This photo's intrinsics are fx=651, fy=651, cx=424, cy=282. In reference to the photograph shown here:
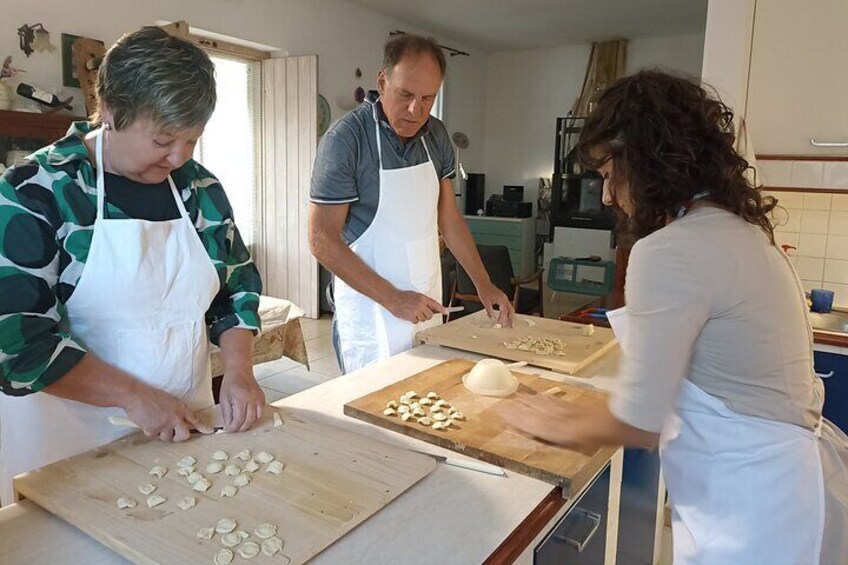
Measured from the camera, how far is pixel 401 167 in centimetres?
183

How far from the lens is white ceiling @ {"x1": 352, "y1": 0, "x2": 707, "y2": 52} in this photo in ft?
18.2

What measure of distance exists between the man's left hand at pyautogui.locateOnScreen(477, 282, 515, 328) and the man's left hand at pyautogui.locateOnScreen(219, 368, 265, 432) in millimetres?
880

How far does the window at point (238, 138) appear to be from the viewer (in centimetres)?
487

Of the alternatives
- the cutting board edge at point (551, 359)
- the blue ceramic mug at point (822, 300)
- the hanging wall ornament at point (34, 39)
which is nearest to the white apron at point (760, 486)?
the cutting board edge at point (551, 359)

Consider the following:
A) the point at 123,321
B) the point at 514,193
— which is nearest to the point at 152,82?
the point at 123,321

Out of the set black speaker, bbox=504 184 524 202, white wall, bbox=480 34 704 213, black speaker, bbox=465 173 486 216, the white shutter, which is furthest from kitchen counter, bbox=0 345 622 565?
white wall, bbox=480 34 704 213

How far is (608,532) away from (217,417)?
2.71 feet

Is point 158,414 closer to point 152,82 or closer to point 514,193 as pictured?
point 152,82

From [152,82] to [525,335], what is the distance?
3.88ft

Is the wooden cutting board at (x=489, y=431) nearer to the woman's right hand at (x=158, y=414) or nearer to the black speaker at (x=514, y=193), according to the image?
the woman's right hand at (x=158, y=414)

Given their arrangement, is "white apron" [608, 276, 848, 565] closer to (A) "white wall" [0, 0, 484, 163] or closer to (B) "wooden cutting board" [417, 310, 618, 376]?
(B) "wooden cutting board" [417, 310, 618, 376]

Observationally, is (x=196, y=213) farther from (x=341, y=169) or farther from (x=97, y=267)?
(x=341, y=169)

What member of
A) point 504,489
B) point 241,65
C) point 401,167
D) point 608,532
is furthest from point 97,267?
point 241,65

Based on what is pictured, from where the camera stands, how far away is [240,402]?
1.16 m
